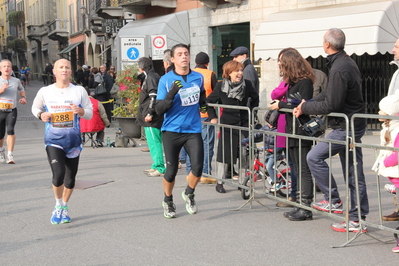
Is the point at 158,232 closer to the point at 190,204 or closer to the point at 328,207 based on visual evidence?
the point at 190,204

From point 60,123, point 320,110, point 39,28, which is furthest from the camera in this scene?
point 39,28

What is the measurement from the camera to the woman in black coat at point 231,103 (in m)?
8.09

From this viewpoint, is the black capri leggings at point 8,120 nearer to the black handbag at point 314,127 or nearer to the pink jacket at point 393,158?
the black handbag at point 314,127

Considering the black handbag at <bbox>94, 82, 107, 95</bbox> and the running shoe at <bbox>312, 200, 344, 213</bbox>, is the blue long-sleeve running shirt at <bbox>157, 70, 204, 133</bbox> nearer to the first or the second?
the running shoe at <bbox>312, 200, 344, 213</bbox>

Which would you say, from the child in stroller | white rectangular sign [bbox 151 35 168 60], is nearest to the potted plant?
white rectangular sign [bbox 151 35 168 60]

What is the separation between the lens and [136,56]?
17.3 metres

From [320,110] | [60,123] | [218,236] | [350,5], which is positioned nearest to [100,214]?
[60,123]

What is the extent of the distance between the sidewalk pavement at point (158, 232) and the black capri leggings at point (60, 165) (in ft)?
1.53

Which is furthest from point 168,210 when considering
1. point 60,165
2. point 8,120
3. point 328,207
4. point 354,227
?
point 8,120

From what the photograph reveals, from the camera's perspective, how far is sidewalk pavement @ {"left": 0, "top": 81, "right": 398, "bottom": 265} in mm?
5453

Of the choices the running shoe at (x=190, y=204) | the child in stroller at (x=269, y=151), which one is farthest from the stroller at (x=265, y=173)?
the running shoe at (x=190, y=204)

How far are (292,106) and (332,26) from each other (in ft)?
30.0

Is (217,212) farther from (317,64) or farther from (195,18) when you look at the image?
(195,18)

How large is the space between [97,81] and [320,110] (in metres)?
17.4
